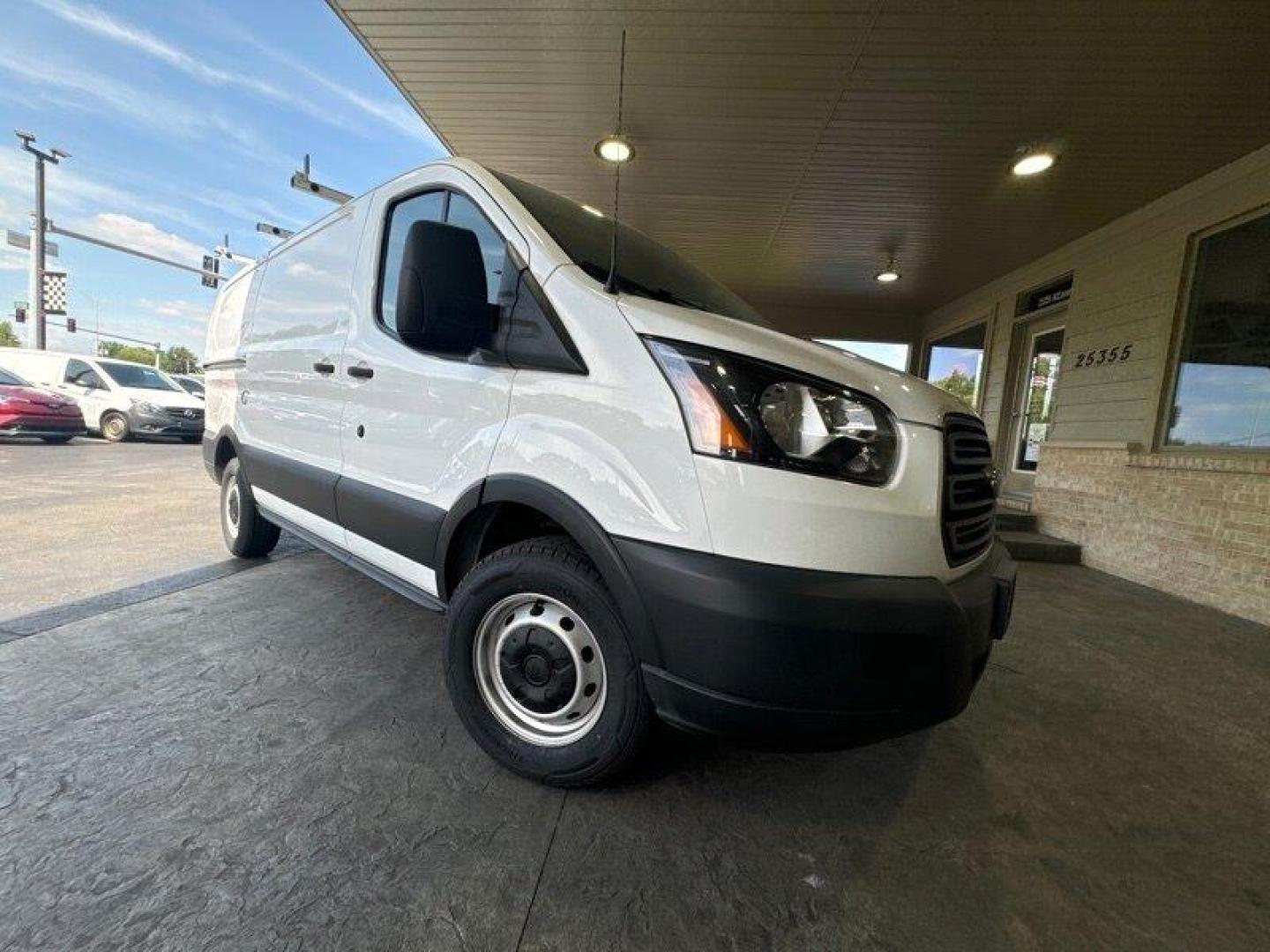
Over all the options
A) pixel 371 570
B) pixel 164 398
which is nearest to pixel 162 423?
pixel 164 398

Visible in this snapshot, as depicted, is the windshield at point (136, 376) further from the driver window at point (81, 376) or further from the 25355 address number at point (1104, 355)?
the 25355 address number at point (1104, 355)

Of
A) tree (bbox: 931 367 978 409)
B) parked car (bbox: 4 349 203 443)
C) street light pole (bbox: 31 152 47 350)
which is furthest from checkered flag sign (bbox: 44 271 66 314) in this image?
tree (bbox: 931 367 978 409)

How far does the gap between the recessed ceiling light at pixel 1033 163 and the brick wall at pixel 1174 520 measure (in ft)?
9.02

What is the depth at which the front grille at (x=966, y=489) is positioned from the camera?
1.46 m

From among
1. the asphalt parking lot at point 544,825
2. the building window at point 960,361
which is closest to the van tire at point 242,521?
the asphalt parking lot at point 544,825

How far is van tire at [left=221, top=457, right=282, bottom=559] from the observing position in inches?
141

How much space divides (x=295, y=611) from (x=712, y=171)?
5.19 metres

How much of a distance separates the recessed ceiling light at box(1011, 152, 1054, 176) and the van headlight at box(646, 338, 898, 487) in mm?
4905

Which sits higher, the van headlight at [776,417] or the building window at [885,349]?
the building window at [885,349]

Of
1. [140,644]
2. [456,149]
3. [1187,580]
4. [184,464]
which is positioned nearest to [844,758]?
[140,644]

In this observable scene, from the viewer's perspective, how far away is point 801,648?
1.25m

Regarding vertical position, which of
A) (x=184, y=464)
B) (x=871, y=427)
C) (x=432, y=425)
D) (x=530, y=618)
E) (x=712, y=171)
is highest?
(x=712, y=171)

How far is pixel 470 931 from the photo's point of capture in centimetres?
120

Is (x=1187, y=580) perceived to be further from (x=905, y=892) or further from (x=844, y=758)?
(x=905, y=892)
